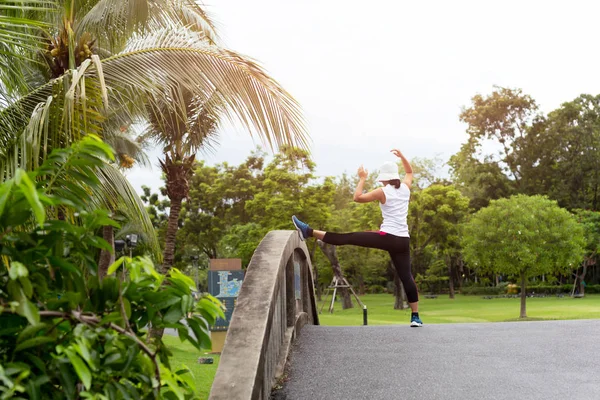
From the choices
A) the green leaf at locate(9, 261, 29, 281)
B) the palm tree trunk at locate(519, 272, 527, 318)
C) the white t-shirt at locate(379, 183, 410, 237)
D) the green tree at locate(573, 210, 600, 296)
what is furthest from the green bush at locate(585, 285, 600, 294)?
the green leaf at locate(9, 261, 29, 281)

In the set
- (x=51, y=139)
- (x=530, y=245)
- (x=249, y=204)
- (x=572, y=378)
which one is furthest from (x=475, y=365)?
(x=249, y=204)

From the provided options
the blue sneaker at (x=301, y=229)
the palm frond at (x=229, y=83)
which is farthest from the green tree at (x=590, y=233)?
the palm frond at (x=229, y=83)

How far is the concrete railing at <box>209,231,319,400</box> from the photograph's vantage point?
4.13 metres

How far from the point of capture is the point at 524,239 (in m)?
31.5

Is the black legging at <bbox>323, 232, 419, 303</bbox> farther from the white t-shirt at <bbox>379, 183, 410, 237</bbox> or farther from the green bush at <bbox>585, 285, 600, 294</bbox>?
the green bush at <bbox>585, 285, 600, 294</bbox>

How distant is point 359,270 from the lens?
5116cm

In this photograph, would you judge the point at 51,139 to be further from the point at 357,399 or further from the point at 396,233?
the point at 396,233

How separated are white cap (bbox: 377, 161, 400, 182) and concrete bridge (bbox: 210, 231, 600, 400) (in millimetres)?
1434

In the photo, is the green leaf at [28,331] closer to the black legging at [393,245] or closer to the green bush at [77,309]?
the green bush at [77,309]

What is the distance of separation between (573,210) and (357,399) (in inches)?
1959

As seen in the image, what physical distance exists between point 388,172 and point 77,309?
6740 mm

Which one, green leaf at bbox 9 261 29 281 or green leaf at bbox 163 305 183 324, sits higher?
green leaf at bbox 9 261 29 281

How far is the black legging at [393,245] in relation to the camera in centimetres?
859

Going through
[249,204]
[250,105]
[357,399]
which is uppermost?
[249,204]
